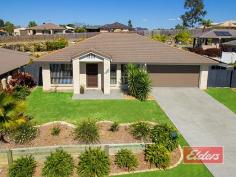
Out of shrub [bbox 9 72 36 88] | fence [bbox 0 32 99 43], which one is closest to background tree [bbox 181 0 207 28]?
fence [bbox 0 32 99 43]

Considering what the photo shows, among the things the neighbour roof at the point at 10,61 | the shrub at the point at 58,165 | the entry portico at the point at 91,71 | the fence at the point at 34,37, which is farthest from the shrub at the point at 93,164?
the fence at the point at 34,37

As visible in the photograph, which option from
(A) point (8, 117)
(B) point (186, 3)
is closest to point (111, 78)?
(A) point (8, 117)

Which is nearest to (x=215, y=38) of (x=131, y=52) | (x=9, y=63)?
(x=131, y=52)

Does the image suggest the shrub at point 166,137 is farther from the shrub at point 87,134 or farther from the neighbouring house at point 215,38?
the neighbouring house at point 215,38

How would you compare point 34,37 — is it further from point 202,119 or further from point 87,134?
point 87,134

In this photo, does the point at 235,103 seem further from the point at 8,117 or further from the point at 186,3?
the point at 186,3
